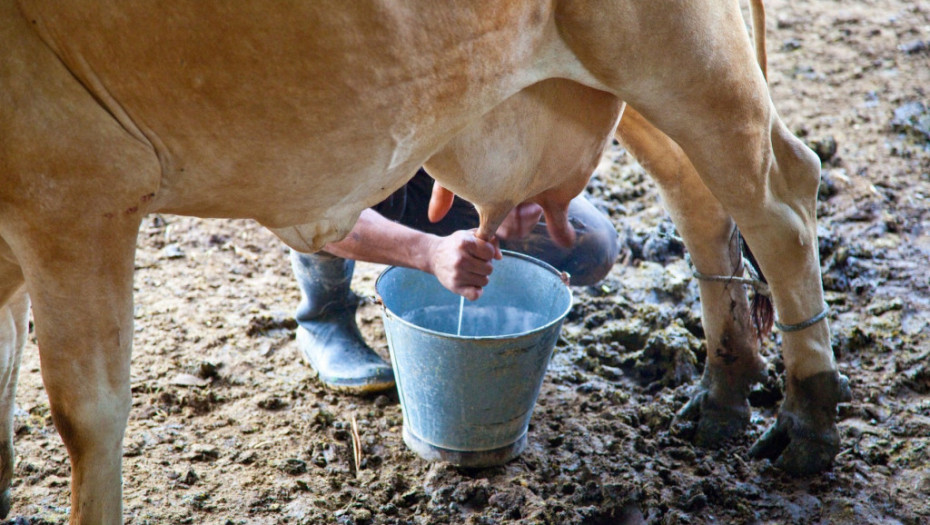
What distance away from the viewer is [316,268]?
9.53 feet

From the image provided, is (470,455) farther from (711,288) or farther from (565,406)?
(711,288)

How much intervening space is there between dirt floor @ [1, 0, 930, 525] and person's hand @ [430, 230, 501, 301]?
55 cm

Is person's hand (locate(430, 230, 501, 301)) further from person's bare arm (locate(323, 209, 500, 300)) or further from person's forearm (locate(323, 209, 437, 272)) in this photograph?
person's forearm (locate(323, 209, 437, 272))

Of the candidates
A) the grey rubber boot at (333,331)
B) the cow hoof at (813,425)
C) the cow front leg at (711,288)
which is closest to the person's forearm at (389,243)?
the grey rubber boot at (333,331)

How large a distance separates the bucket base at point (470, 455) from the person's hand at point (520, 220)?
2.28 feet

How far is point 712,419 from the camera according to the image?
99.7 inches

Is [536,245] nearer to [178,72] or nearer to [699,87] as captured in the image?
[699,87]

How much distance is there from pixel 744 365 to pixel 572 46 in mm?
1265

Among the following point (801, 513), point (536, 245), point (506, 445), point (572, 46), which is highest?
point (572, 46)

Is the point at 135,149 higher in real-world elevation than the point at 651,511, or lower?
higher

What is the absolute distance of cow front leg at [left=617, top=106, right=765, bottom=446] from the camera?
2.44 meters

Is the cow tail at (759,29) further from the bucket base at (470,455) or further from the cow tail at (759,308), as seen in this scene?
the bucket base at (470,455)

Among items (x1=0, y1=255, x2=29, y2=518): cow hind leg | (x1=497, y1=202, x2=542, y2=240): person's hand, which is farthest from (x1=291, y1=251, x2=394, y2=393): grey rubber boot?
(x1=0, y1=255, x2=29, y2=518): cow hind leg

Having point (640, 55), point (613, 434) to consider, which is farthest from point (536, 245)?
point (640, 55)
